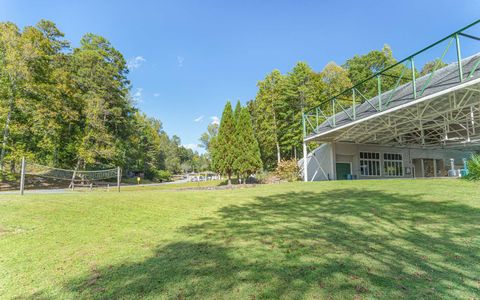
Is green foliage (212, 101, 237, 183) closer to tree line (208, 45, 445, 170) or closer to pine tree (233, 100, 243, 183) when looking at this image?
pine tree (233, 100, 243, 183)

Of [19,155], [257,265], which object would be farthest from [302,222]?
[19,155]

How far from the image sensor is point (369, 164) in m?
24.9

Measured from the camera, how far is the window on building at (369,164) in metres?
24.5

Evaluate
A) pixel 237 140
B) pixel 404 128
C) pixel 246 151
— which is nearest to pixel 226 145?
pixel 237 140

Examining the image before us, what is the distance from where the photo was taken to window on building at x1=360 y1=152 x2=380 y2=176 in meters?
24.5

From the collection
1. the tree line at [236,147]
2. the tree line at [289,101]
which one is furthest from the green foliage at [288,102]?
the tree line at [236,147]

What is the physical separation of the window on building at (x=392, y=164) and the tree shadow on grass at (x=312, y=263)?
906 inches

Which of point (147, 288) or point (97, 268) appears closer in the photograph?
point (147, 288)

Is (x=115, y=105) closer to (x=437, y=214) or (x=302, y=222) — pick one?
(x=302, y=222)

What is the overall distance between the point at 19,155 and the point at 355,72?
43703 millimetres

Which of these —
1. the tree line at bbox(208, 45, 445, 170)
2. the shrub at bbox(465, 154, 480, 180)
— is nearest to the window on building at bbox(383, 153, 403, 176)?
the tree line at bbox(208, 45, 445, 170)

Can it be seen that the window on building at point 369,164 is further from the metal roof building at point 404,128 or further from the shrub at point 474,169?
the shrub at point 474,169

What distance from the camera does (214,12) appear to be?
649 inches

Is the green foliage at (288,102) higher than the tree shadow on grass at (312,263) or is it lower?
higher
